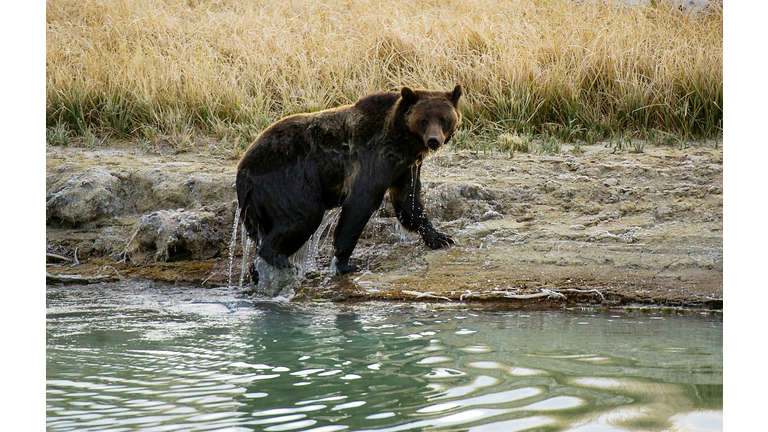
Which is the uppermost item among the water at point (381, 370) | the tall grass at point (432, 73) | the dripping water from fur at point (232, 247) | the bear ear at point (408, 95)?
the tall grass at point (432, 73)

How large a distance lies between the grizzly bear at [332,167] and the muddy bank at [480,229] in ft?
1.56

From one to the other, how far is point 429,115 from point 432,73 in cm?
451

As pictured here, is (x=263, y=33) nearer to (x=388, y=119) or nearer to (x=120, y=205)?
(x=120, y=205)

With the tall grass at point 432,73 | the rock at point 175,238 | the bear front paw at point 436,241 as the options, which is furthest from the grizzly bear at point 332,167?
the tall grass at point 432,73

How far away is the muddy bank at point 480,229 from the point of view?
5238 mm

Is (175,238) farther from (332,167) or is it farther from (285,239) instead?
(332,167)

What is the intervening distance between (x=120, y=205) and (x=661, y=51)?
699cm

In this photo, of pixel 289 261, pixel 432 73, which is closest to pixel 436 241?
pixel 289 261

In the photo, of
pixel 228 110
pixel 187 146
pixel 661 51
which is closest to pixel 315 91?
pixel 228 110

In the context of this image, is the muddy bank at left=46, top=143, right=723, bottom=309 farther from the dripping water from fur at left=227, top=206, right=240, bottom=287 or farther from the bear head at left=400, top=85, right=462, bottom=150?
the bear head at left=400, top=85, right=462, bottom=150

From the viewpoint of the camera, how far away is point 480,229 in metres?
6.41

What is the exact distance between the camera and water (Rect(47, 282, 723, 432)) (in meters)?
2.51

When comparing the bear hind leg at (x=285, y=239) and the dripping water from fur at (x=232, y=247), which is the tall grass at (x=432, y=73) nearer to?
the dripping water from fur at (x=232, y=247)

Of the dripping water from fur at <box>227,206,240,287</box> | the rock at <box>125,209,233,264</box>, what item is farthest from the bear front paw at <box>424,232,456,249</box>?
the rock at <box>125,209,233,264</box>
